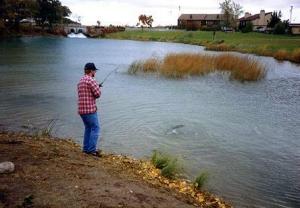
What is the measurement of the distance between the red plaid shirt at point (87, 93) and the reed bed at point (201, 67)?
1903cm

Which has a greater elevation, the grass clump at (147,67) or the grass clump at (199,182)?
the grass clump at (199,182)

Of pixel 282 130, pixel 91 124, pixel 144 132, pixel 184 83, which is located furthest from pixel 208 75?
pixel 91 124

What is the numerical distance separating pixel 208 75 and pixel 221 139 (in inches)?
628

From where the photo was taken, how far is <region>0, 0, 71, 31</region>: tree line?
89.0m

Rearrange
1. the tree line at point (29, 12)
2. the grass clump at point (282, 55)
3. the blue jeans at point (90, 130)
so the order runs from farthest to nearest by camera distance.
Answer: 1. the tree line at point (29, 12)
2. the grass clump at point (282, 55)
3. the blue jeans at point (90, 130)

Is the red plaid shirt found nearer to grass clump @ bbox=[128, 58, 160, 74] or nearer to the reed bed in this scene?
the reed bed

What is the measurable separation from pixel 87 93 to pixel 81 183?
246 centimetres

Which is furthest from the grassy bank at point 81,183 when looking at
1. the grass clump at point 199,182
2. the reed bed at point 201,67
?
the reed bed at point 201,67

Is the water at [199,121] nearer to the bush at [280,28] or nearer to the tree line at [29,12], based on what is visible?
the bush at [280,28]

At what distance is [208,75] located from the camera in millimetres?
29531

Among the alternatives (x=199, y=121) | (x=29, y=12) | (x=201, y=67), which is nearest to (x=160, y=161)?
(x=199, y=121)

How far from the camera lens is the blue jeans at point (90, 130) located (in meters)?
9.33

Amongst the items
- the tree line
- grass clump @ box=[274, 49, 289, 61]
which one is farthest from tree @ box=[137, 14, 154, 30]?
grass clump @ box=[274, 49, 289, 61]

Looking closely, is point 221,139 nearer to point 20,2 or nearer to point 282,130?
point 282,130
